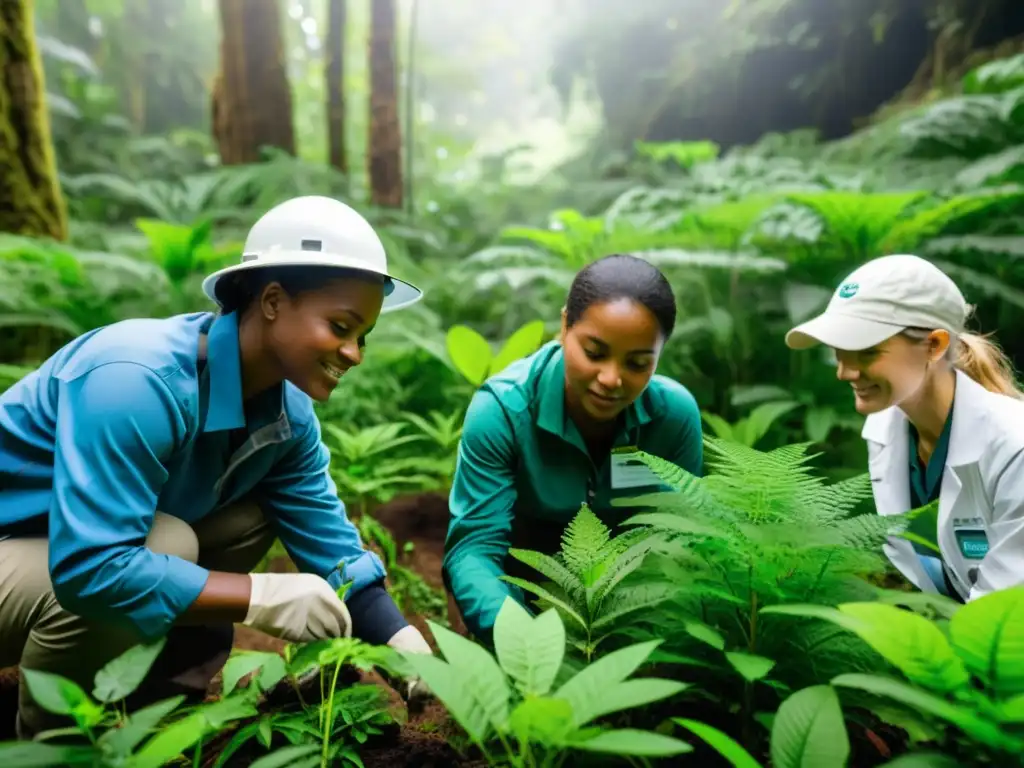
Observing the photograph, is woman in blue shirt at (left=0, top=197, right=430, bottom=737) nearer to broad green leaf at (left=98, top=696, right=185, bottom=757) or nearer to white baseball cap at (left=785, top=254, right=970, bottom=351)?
broad green leaf at (left=98, top=696, right=185, bottom=757)

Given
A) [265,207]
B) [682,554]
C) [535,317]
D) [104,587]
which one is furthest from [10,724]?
[265,207]

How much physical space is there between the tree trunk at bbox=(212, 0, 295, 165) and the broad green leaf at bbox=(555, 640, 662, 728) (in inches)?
334

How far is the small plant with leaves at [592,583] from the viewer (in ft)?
4.30

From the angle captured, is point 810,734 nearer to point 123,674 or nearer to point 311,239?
point 123,674

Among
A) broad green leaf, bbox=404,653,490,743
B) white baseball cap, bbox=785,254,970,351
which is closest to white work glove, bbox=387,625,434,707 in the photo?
broad green leaf, bbox=404,653,490,743

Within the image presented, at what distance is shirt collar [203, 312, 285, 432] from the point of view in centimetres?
168

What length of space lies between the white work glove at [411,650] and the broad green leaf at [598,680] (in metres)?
0.59

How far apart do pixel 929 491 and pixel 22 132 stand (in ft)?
16.5

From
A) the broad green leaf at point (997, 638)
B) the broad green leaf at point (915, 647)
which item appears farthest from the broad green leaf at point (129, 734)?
the broad green leaf at point (997, 638)

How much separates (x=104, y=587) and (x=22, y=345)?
3241 millimetres

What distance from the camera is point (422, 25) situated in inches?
1006

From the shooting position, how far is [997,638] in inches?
39.2

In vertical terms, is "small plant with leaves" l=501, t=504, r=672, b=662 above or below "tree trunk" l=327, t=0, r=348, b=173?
below

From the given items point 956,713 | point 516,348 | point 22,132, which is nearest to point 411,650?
point 956,713
